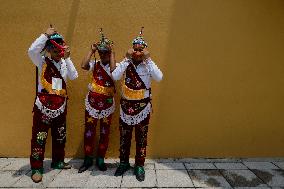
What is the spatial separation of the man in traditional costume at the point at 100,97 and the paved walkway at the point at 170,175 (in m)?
0.28

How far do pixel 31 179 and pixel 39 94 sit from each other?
1.15 meters

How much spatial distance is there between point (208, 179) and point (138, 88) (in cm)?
Answer: 156

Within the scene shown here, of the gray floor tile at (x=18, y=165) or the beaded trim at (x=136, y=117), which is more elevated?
the beaded trim at (x=136, y=117)

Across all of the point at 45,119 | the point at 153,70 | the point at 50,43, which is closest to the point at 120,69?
the point at 153,70

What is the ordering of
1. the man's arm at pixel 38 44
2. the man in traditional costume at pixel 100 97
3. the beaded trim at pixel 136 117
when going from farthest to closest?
the man in traditional costume at pixel 100 97 → the beaded trim at pixel 136 117 → the man's arm at pixel 38 44

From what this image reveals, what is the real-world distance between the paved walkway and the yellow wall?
0.78ft

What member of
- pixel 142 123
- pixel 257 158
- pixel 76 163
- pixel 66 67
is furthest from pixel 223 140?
pixel 66 67

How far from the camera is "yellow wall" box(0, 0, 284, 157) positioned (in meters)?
5.07

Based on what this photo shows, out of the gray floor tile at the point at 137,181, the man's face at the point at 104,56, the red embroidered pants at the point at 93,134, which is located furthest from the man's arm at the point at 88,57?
the gray floor tile at the point at 137,181

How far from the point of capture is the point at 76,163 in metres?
4.97

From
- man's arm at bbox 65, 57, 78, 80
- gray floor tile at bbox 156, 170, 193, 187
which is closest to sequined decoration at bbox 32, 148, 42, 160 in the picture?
man's arm at bbox 65, 57, 78, 80

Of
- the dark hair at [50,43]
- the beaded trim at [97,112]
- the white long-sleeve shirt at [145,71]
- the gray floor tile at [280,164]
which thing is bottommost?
the gray floor tile at [280,164]

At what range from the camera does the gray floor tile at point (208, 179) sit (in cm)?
406

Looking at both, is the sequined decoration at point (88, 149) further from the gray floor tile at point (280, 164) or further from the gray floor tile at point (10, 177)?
the gray floor tile at point (280, 164)
